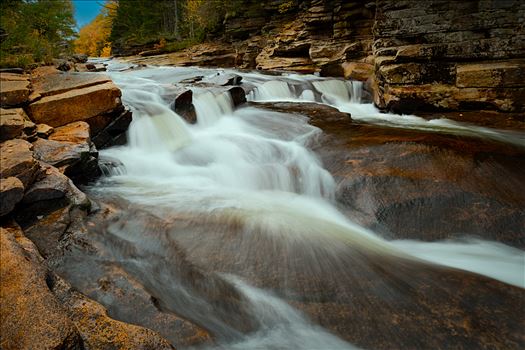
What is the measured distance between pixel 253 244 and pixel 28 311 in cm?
224

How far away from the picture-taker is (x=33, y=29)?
888 centimetres

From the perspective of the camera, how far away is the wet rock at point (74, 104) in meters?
5.34

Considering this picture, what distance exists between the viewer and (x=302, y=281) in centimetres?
336

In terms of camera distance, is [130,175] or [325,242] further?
[130,175]

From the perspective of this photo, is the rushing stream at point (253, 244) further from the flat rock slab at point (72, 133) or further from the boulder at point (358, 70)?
the boulder at point (358, 70)

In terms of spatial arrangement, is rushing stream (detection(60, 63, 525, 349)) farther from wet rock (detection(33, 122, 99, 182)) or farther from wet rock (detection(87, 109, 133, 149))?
wet rock (detection(33, 122, 99, 182))

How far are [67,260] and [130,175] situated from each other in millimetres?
2766

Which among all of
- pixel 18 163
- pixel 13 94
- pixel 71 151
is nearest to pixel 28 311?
pixel 18 163

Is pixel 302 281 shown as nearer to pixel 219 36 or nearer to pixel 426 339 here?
pixel 426 339

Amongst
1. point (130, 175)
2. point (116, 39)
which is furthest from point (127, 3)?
point (130, 175)

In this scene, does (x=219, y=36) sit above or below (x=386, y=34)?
above

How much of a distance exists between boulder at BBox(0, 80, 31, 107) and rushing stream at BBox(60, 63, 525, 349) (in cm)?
151

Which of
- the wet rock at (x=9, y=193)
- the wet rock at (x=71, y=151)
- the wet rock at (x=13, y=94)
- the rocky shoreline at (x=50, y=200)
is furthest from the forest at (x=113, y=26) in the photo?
the wet rock at (x=9, y=193)

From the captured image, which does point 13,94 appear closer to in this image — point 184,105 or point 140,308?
point 184,105
